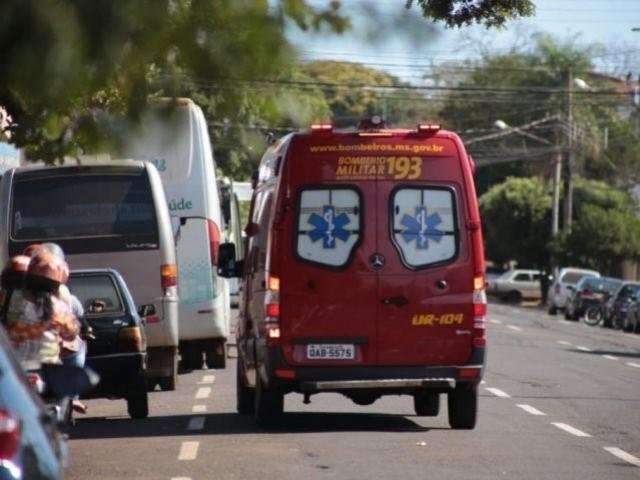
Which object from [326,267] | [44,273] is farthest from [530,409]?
[44,273]

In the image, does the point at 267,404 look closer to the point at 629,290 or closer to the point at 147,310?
the point at 147,310

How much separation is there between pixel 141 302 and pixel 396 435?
6224 millimetres

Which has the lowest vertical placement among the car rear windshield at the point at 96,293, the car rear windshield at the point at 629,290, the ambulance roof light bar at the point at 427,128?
the car rear windshield at the point at 629,290

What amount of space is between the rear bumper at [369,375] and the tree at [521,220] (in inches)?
2468

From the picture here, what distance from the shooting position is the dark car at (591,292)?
Answer: 5444 cm

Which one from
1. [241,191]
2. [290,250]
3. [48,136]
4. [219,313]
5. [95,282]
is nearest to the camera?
[48,136]

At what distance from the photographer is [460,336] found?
1484 centimetres

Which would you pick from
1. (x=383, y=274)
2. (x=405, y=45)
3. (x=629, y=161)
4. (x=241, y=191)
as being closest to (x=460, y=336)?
(x=383, y=274)

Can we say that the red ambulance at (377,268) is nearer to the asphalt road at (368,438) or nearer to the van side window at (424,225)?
the van side window at (424,225)

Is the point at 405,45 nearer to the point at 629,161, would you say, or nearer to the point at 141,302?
the point at 141,302

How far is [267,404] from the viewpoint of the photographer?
15.5m

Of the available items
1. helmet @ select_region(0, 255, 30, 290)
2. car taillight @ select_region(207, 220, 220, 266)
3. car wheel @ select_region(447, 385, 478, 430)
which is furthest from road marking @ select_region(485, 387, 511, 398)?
helmet @ select_region(0, 255, 30, 290)

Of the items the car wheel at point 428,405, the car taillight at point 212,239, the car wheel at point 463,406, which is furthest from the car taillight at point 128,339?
the car taillight at point 212,239

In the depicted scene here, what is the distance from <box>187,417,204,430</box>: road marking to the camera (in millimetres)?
15859
